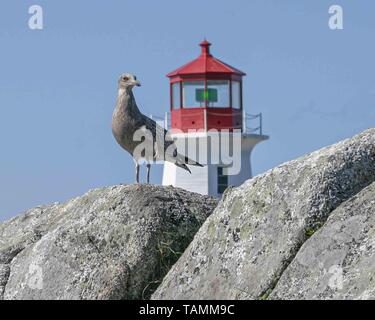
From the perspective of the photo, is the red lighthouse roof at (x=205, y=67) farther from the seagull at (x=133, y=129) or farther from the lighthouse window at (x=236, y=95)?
the seagull at (x=133, y=129)

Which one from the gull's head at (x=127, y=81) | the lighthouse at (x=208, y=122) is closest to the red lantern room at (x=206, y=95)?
the lighthouse at (x=208, y=122)

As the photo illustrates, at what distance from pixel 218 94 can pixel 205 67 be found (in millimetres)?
1477

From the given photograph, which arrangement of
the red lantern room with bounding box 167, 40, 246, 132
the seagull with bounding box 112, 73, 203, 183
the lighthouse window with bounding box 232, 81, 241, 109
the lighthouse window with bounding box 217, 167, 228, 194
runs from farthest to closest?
the lighthouse window with bounding box 217, 167, 228, 194
the lighthouse window with bounding box 232, 81, 241, 109
the red lantern room with bounding box 167, 40, 246, 132
the seagull with bounding box 112, 73, 203, 183

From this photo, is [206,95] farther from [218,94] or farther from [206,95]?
[218,94]

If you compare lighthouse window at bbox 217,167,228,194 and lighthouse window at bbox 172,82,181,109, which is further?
lighthouse window at bbox 217,167,228,194

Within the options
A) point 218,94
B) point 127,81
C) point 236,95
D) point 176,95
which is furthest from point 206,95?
point 127,81

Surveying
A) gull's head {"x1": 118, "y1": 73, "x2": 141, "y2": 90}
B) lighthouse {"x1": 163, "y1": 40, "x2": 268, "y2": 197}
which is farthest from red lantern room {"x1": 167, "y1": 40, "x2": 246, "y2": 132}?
gull's head {"x1": 118, "y1": 73, "x2": 141, "y2": 90}

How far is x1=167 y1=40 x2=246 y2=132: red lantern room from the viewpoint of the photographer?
49.8 meters

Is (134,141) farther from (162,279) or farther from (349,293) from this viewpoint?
(349,293)

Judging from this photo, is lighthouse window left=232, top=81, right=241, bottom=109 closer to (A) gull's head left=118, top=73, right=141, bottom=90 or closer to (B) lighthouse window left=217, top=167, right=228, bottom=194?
(B) lighthouse window left=217, top=167, right=228, bottom=194

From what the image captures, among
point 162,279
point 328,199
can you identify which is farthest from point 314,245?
point 162,279

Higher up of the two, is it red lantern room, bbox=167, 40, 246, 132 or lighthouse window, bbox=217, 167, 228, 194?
red lantern room, bbox=167, 40, 246, 132

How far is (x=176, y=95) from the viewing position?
51.3m
